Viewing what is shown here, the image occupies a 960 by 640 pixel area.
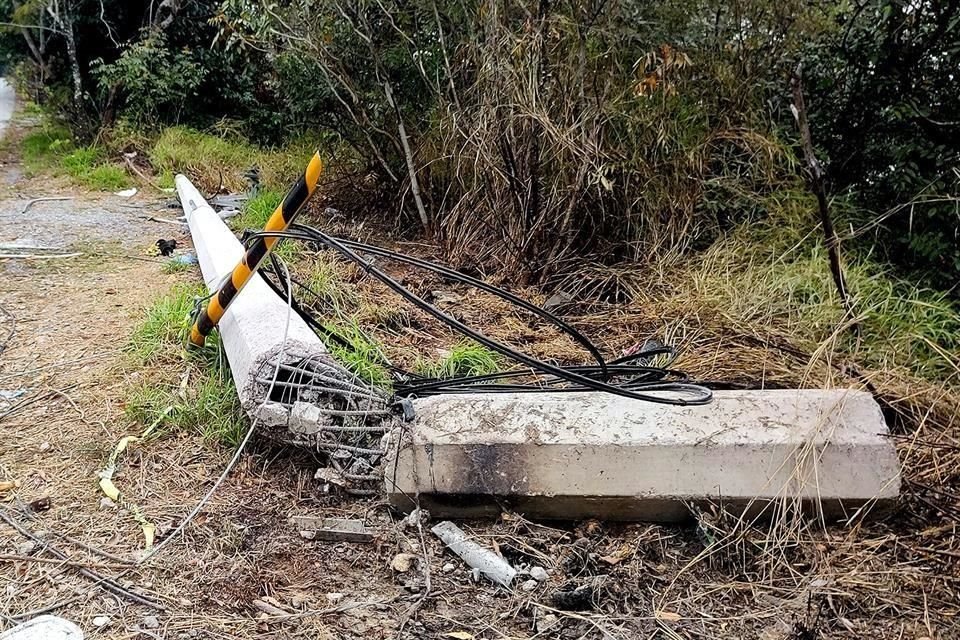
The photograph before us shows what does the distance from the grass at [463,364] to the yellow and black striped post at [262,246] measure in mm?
812

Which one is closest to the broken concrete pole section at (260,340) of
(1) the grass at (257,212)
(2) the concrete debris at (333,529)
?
(2) the concrete debris at (333,529)

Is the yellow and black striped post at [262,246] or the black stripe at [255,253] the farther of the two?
the black stripe at [255,253]

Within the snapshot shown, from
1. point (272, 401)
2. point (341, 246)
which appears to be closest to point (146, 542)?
point (272, 401)

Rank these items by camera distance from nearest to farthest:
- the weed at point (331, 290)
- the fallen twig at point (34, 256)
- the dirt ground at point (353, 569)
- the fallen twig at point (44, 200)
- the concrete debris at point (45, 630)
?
the concrete debris at point (45, 630) < the dirt ground at point (353, 569) < the weed at point (331, 290) < the fallen twig at point (34, 256) < the fallen twig at point (44, 200)

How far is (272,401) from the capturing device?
7.27 feet

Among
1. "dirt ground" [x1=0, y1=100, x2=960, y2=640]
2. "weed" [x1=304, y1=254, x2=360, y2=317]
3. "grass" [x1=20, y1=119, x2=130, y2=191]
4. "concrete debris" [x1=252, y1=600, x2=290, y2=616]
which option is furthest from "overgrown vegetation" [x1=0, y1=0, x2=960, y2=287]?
"grass" [x1=20, y1=119, x2=130, y2=191]

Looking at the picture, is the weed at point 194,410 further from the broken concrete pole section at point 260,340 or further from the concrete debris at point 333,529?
the concrete debris at point 333,529

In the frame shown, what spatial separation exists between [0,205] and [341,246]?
18.1ft

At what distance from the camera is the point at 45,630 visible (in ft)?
5.15

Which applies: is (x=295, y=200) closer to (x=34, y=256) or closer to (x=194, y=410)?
(x=194, y=410)

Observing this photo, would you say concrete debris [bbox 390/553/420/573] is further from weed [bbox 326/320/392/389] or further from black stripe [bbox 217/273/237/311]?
black stripe [bbox 217/273/237/311]

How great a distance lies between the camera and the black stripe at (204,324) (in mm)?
2707

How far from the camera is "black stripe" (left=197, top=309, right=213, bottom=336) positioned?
2.71 m

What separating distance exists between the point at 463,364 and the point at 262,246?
98 centimetres
